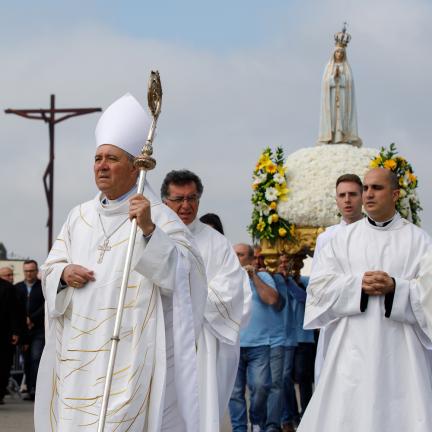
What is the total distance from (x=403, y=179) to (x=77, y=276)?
665 cm

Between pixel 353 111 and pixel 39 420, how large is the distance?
1696 centimetres

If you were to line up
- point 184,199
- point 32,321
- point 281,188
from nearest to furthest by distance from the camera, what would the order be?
1. point 184,199
2. point 281,188
3. point 32,321

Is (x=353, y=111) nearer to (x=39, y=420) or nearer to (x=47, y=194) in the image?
(x=47, y=194)

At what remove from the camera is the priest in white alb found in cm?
827

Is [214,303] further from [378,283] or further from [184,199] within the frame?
[378,283]

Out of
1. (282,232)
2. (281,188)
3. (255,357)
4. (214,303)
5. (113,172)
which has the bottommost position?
(255,357)

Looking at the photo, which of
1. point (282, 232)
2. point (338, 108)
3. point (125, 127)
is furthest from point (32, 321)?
point (125, 127)

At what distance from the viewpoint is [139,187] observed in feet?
20.5

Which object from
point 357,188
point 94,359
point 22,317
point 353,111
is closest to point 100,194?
point 94,359

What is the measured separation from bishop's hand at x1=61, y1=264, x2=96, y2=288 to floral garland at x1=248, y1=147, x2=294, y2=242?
8.36 metres

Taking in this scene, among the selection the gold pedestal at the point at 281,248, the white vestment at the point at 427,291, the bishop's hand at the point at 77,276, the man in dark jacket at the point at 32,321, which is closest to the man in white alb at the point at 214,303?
the white vestment at the point at 427,291

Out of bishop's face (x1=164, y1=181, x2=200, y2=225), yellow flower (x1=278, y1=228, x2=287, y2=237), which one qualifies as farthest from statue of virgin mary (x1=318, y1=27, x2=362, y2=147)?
bishop's face (x1=164, y1=181, x2=200, y2=225)

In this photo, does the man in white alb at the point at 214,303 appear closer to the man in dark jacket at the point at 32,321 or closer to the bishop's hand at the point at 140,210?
the bishop's hand at the point at 140,210

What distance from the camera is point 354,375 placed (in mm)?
8406
